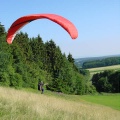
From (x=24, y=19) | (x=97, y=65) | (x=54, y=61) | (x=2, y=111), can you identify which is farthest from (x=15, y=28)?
(x=97, y=65)

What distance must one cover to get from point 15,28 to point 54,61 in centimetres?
7616

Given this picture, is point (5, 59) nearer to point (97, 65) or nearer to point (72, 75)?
point (72, 75)

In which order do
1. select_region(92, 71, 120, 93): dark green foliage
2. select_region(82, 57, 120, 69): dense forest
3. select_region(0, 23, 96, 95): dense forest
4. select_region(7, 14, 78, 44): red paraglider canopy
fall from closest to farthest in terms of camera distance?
1. select_region(7, 14, 78, 44): red paraglider canopy
2. select_region(0, 23, 96, 95): dense forest
3. select_region(92, 71, 120, 93): dark green foliage
4. select_region(82, 57, 120, 69): dense forest

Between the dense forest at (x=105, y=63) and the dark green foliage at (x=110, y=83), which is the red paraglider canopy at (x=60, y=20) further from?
the dense forest at (x=105, y=63)

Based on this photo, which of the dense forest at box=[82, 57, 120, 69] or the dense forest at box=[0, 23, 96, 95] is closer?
the dense forest at box=[0, 23, 96, 95]

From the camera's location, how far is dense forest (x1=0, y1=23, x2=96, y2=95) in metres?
47.2

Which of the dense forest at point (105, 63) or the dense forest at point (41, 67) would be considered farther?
the dense forest at point (105, 63)

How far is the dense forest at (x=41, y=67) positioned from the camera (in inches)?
1860

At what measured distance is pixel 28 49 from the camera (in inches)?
2862

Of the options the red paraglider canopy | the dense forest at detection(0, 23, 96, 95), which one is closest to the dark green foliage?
the dense forest at detection(0, 23, 96, 95)

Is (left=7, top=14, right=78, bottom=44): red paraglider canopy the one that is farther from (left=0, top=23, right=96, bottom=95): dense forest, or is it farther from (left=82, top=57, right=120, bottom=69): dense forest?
(left=82, top=57, right=120, bottom=69): dense forest

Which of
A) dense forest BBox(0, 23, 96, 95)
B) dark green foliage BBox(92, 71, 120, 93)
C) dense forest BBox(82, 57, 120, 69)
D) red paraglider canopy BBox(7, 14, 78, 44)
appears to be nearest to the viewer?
red paraglider canopy BBox(7, 14, 78, 44)

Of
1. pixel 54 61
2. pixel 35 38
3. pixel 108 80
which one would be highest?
pixel 35 38

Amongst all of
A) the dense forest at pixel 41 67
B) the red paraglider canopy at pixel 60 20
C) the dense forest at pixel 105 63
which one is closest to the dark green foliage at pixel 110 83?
the dense forest at pixel 41 67
